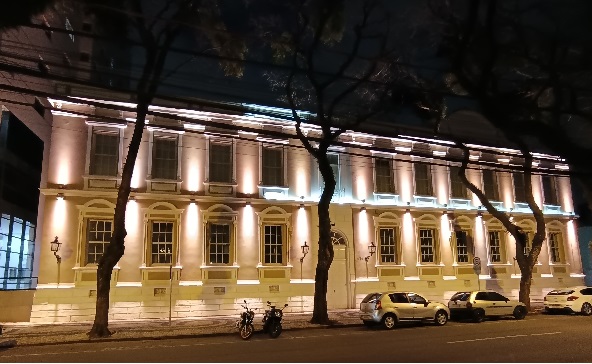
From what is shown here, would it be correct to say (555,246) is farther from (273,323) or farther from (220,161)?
(273,323)

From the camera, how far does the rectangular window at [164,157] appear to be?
20.9 m

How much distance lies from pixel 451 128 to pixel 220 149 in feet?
47.1

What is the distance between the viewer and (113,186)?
789 inches

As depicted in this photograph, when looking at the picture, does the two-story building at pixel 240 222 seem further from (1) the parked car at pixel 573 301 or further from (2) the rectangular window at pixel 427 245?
(1) the parked car at pixel 573 301

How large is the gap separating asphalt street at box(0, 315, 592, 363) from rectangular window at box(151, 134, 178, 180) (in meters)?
8.72

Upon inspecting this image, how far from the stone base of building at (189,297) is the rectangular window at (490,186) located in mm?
5773

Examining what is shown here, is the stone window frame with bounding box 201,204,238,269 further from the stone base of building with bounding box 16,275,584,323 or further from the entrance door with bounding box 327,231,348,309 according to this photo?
the entrance door with bounding box 327,231,348,309

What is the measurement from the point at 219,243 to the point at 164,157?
4846mm

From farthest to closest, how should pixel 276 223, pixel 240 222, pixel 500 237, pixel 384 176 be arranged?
pixel 500 237, pixel 384 176, pixel 276 223, pixel 240 222

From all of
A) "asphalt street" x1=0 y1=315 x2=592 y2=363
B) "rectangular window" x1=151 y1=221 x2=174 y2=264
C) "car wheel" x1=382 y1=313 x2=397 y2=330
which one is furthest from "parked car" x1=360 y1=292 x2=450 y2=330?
"rectangular window" x1=151 y1=221 x2=174 y2=264

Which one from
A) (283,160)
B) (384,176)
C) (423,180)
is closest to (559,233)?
(423,180)

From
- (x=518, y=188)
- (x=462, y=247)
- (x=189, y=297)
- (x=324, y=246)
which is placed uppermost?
(x=518, y=188)

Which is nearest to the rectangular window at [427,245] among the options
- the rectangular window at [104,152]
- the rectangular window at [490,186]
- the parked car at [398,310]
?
the rectangular window at [490,186]

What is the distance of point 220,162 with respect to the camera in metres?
21.9
